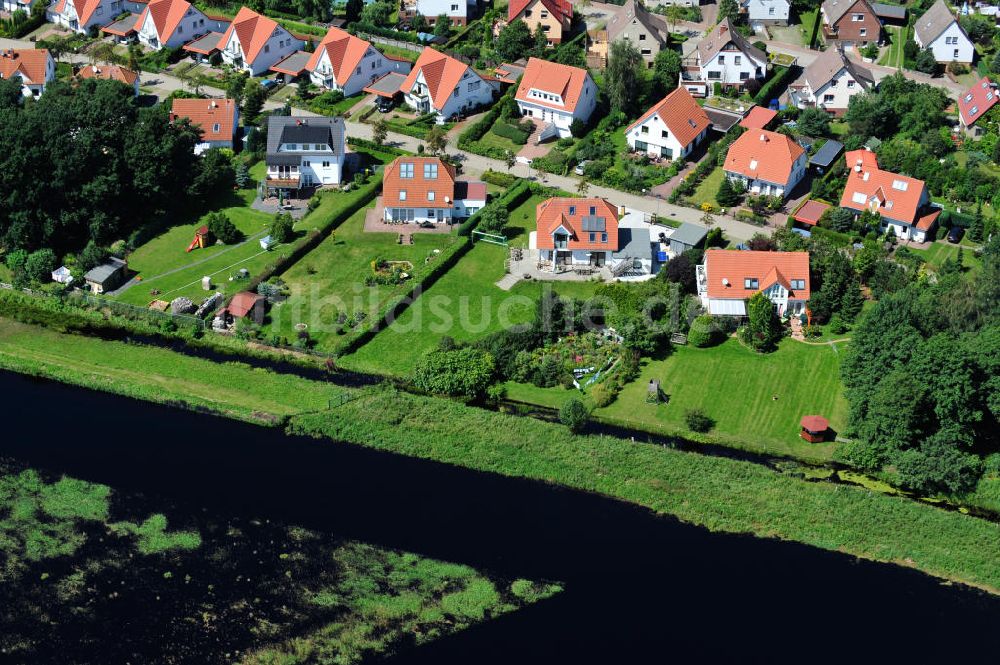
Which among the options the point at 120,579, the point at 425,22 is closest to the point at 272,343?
the point at 120,579

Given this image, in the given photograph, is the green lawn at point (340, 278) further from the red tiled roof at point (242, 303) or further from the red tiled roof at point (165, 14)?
the red tiled roof at point (165, 14)

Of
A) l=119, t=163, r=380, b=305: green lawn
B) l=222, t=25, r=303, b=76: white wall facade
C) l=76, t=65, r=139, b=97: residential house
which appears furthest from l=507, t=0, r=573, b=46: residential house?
l=76, t=65, r=139, b=97: residential house

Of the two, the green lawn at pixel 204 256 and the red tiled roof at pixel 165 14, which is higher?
the red tiled roof at pixel 165 14

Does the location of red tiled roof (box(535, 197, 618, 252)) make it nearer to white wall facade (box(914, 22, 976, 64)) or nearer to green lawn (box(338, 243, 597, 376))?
green lawn (box(338, 243, 597, 376))

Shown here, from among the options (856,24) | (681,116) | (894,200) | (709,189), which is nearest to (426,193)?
(709,189)

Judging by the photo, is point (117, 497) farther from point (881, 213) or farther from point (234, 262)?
point (881, 213)

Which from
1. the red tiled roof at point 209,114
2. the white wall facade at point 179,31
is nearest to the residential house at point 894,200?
the red tiled roof at point 209,114
